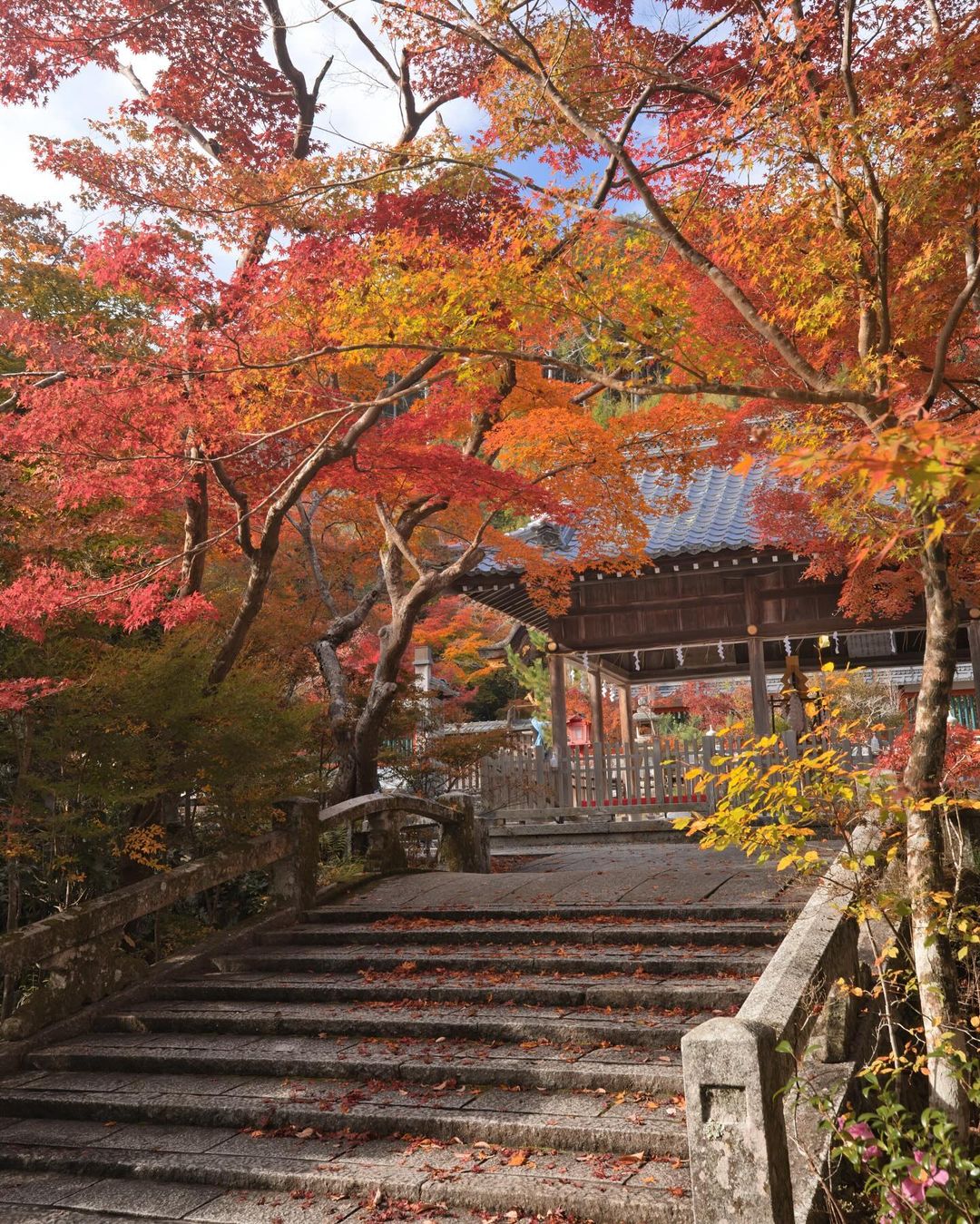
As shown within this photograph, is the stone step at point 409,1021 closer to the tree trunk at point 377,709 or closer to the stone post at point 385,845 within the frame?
the stone post at point 385,845

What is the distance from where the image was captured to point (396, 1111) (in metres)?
4.98

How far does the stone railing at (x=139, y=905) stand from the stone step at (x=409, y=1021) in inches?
13.2

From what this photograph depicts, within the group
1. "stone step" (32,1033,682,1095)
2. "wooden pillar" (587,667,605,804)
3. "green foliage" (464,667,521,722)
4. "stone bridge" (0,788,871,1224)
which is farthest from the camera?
"green foliage" (464,667,521,722)

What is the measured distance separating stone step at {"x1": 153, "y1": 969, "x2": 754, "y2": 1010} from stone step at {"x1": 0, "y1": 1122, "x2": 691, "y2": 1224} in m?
1.51

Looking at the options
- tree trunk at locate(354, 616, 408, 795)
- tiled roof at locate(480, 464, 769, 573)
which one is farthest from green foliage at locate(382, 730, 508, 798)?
tiled roof at locate(480, 464, 769, 573)

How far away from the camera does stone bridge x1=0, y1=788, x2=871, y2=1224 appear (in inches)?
169

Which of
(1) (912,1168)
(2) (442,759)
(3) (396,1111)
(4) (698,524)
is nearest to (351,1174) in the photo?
(3) (396,1111)

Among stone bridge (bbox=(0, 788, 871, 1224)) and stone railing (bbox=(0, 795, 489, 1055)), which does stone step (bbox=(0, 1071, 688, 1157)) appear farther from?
stone railing (bbox=(0, 795, 489, 1055))

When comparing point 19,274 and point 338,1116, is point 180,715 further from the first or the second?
point 19,274

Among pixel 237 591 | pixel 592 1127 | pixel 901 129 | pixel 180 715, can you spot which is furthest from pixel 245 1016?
pixel 237 591

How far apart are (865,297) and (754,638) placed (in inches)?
405

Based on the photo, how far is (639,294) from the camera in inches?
211

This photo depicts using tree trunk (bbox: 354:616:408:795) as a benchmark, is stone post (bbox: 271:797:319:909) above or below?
below

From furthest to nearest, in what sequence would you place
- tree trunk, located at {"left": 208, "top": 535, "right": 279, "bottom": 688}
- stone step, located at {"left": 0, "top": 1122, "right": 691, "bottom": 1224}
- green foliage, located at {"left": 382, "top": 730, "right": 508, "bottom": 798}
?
green foliage, located at {"left": 382, "top": 730, "right": 508, "bottom": 798}
tree trunk, located at {"left": 208, "top": 535, "right": 279, "bottom": 688}
stone step, located at {"left": 0, "top": 1122, "right": 691, "bottom": 1224}
